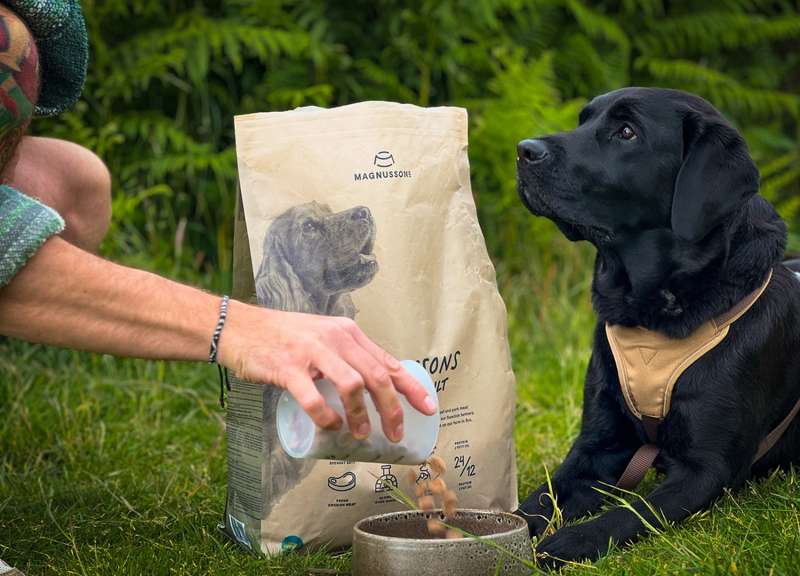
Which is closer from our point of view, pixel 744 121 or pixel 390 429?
pixel 390 429

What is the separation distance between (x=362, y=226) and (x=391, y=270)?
0.35ft

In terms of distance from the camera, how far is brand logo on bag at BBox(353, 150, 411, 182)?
6.92ft

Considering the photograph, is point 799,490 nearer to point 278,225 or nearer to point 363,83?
point 278,225

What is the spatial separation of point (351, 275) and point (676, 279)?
0.72 m

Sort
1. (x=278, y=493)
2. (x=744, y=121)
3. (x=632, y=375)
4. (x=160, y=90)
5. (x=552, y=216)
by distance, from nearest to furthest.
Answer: (x=278, y=493) → (x=632, y=375) → (x=552, y=216) → (x=160, y=90) → (x=744, y=121)

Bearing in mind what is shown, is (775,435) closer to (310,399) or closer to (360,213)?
(360,213)

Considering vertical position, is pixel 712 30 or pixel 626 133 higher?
pixel 626 133

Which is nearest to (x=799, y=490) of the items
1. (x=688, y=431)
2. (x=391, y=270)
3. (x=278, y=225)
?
(x=688, y=431)

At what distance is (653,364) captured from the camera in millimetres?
2230

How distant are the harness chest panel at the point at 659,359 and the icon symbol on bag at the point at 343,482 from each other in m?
0.63

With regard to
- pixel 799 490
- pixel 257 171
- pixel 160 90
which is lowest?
pixel 160 90

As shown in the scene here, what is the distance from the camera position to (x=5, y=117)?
1768 millimetres

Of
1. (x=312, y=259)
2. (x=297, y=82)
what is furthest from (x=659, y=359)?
(x=297, y=82)

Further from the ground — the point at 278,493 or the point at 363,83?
the point at 278,493
